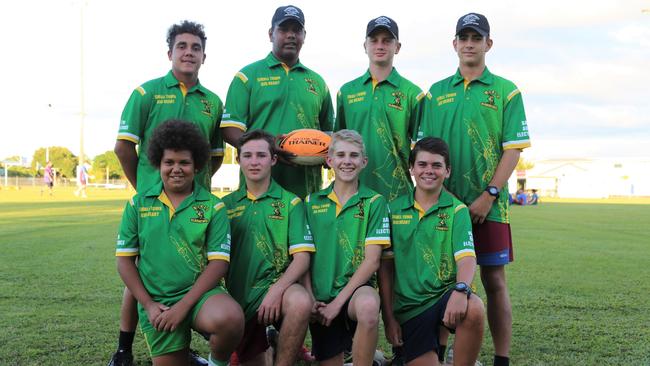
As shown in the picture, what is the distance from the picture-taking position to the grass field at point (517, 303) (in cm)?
409

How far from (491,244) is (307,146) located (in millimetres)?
1429

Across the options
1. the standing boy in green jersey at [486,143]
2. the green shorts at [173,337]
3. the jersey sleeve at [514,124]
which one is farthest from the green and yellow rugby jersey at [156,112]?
the jersey sleeve at [514,124]

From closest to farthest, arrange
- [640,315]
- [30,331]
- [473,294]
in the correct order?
[473,294]
[30,331]
[640,315]

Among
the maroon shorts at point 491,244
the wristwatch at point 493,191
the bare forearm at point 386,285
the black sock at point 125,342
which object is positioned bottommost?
the black sock at point 125,342

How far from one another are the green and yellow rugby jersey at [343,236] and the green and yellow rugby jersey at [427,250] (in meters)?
0.14

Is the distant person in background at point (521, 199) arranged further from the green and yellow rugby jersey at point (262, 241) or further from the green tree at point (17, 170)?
the green tree at point (17, 170)

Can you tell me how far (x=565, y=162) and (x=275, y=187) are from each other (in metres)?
95.4

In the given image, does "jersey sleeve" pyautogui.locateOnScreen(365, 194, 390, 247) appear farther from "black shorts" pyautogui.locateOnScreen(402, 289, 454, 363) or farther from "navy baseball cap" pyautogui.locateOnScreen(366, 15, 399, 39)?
"navy baseball cap" pyautogui.locateOnScreen(366, 15, 399, 39)

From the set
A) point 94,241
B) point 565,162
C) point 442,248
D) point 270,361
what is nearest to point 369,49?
point 442,248

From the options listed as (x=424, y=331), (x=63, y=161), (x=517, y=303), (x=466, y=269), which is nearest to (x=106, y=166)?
(x=63, y=161)

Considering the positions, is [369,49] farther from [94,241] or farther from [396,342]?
[94,241]

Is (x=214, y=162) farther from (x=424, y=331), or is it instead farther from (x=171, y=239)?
(x=424, y=331)

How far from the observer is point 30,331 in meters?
4.43

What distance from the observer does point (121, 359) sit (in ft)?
12.6
